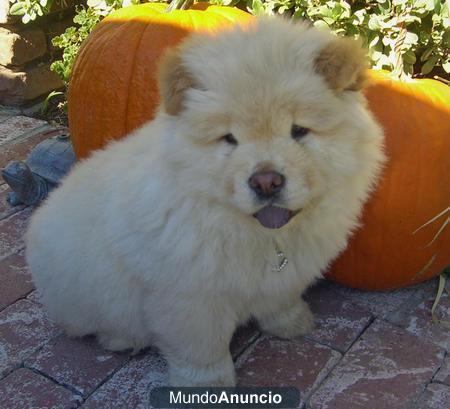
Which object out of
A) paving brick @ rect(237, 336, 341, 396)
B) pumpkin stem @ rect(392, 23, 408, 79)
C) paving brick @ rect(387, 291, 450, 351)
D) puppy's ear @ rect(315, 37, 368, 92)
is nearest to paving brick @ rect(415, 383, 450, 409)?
paving brick @ rect(387, 291, 450, 351)

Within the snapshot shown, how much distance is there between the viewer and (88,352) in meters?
2.42

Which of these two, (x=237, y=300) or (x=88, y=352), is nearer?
(x=237, y=300)

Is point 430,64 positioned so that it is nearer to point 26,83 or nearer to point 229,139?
point 229,139

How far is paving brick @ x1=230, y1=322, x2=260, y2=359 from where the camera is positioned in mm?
2438

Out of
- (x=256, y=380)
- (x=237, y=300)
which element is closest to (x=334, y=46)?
(x=237, y=300)

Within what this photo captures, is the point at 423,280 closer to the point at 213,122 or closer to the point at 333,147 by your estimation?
the point at 333,147

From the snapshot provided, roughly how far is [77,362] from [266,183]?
119cm

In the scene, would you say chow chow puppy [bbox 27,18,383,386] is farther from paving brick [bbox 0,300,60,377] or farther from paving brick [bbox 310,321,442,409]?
→ paving brick [bbox 310,321,442,409]

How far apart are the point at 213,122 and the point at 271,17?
1.58 ft

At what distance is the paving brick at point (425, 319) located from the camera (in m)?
2.46

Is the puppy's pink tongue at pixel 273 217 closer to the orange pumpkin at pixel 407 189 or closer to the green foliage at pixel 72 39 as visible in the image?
the orange pumpkin at pixel 407 189

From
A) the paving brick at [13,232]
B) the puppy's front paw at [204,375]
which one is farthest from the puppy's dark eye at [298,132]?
the paving brick at [13,232]

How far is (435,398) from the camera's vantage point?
218 cm

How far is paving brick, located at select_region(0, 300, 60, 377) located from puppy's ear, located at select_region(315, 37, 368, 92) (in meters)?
1.54
